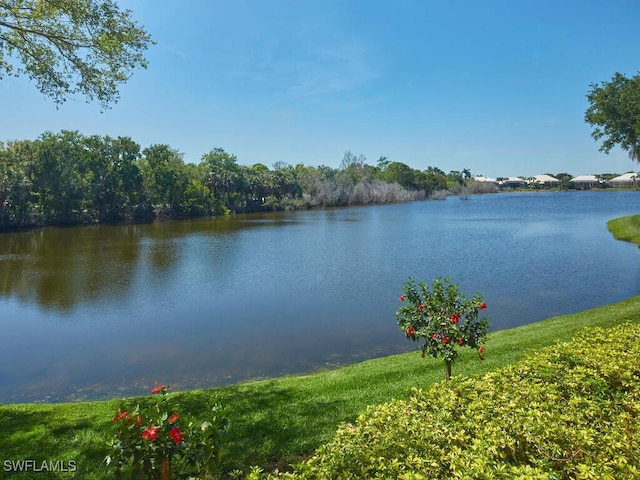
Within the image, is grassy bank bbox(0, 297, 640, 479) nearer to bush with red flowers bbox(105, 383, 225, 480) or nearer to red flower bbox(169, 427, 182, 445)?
bush with red flowers bbox(105, 383, 225, 480)

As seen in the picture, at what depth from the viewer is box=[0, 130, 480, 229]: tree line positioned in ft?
166

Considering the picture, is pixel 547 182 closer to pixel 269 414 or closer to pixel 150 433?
pixel 269 414

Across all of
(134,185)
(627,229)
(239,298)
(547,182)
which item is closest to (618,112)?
(627,229)

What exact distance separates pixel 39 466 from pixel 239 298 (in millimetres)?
13435

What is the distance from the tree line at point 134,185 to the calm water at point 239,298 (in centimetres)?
1939

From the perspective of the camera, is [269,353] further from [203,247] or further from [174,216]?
[174,216]

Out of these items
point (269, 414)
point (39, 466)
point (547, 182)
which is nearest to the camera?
point (39, 466)

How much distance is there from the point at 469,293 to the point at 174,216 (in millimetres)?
57594

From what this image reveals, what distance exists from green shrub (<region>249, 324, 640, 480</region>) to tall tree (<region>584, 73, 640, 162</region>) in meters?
33.8

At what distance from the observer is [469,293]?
17750 millimetres

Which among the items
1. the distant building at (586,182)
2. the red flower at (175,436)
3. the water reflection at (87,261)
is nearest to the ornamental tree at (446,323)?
the red flower at (175,436)

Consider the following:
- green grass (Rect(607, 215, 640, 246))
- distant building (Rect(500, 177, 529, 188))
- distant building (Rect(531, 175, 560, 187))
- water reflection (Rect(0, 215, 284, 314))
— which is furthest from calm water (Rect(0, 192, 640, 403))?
distant building (Rect(500, 177, 529, 188))

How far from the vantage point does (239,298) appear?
1855 cm

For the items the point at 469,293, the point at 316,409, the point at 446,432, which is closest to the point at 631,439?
the point at 446,432
